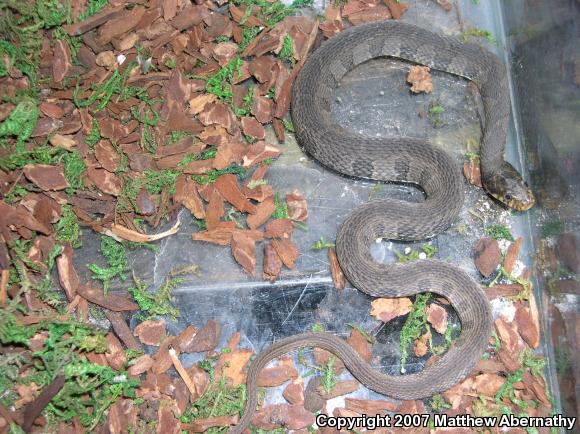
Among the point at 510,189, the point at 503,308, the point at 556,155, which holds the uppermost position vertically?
the point at 556,155

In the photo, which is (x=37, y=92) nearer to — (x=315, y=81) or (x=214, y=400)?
(x=315, y=81)

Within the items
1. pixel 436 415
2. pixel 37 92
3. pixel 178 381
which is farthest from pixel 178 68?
pixel 436 415

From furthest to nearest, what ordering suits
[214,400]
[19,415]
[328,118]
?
[328,118] < [214,400] < [19,415]

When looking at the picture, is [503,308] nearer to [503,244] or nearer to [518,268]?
[518,268]

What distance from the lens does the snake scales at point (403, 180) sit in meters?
3.28

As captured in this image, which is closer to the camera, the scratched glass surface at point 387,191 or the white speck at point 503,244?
the scratched glass surface at point 387,191

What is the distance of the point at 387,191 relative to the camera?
3.79 meters

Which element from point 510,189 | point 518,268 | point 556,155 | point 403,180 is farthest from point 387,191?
point 556,155

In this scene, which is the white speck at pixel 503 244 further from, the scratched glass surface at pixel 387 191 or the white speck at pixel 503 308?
the white speck at pixel 503 308

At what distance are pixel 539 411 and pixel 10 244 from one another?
11.3ft

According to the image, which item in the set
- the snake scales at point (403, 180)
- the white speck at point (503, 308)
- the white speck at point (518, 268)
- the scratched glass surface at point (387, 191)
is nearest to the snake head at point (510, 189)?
the snake scales at point (403, 180)

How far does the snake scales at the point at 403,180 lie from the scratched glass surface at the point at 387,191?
131 mm

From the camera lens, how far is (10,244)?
10.7 feet

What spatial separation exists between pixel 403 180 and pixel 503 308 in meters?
1.09
